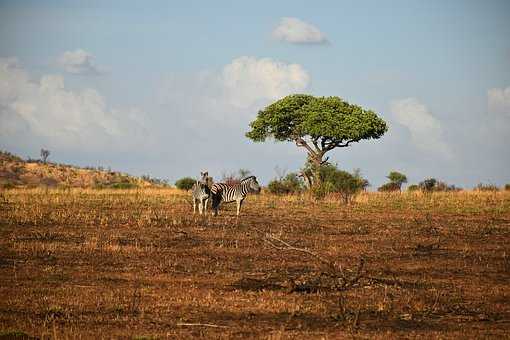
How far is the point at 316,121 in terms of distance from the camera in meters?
52.3

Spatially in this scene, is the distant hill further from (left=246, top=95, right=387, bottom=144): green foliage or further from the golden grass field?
the golden grass field

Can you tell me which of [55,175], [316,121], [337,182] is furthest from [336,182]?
[55,175]

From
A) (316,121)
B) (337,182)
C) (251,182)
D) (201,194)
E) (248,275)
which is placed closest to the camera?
(248,275)

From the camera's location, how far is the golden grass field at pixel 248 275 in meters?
12.0

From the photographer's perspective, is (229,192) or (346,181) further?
(346,181)

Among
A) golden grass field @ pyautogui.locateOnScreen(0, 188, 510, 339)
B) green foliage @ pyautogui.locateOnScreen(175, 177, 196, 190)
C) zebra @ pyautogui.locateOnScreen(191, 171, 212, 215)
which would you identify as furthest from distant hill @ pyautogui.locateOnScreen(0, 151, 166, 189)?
golden grass field @ pyautogui.locateOnScreen(0, 188, 510, 339)

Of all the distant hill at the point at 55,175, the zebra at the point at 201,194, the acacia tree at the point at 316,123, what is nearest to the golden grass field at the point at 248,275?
the zebra at the point at 201,194

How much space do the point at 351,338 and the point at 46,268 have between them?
24.4ft

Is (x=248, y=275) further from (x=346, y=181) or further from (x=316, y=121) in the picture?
(x=316, y=121)

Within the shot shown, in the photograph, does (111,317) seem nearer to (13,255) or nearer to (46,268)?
(46,268)

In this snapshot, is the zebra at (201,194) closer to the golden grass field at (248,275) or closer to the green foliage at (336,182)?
the golden grass field at (248,275)

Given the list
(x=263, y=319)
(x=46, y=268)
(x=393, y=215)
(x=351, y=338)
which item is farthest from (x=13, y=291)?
(x=393, y=215)

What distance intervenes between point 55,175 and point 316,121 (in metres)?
23.9

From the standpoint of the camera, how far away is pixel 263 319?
12.4 metres
